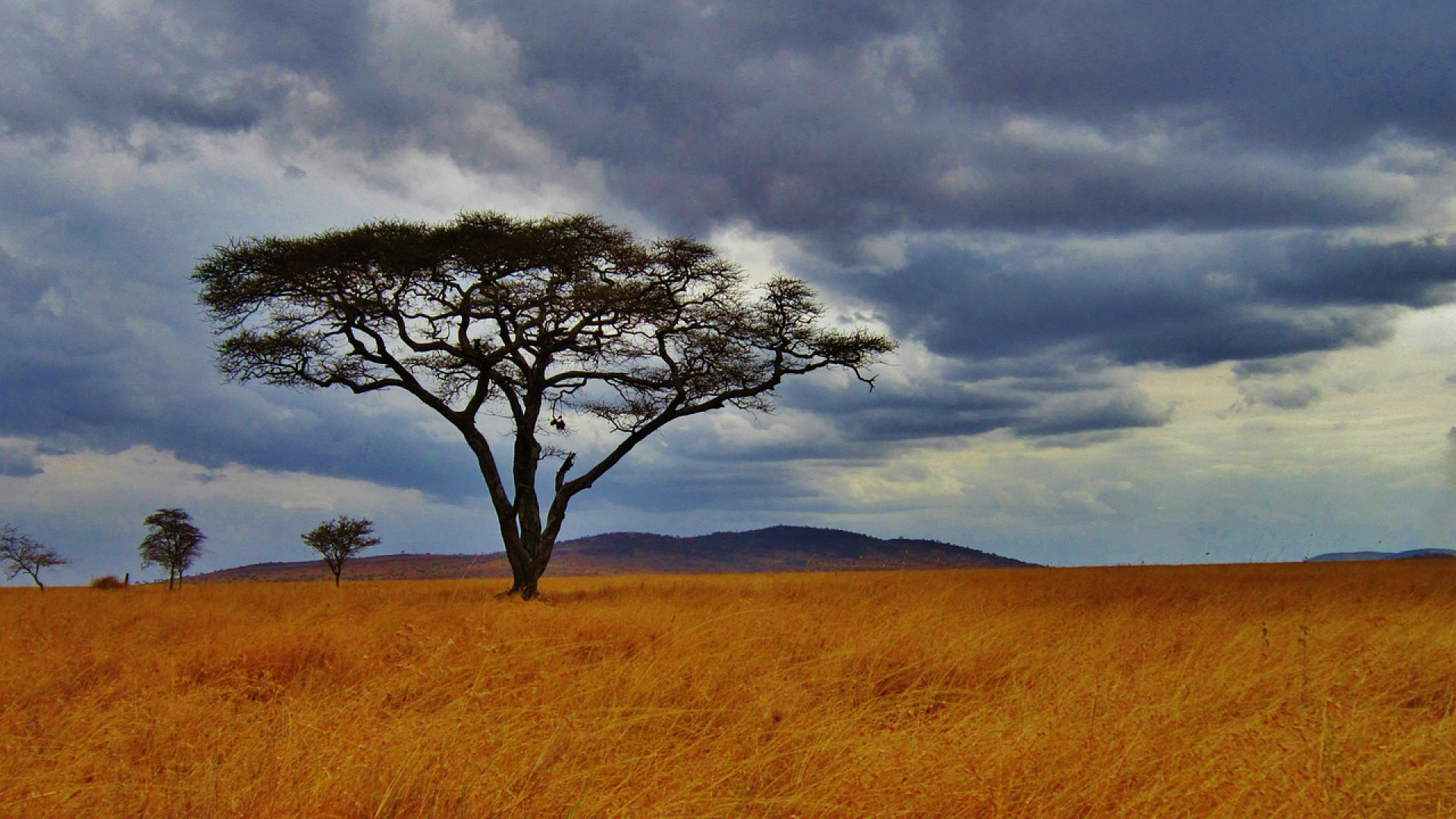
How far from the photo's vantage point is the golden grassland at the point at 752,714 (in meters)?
4.20

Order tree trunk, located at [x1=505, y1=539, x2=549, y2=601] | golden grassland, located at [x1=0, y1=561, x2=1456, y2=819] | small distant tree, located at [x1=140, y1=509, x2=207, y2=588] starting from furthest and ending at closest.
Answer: small distant tree, located at [x1=140, y1=509, x2=207, y2=588]
tree trunk, located at [x1=505, y1=539, x2=549, y2=601]
golden grassland, located at [x1=0, y1=561, x2=1456, y2=819]

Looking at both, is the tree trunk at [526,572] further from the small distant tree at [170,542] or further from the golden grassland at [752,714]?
the small distant tree at [170,542]

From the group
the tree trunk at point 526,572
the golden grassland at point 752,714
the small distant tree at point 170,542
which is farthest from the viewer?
the small distant tree at point 170,542

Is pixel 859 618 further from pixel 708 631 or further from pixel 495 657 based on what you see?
pixel 495 657

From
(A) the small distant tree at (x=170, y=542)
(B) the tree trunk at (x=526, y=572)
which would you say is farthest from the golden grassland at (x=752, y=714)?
(A) the small distant tree at (x=170, y=542)

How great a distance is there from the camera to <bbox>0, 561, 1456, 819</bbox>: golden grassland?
165 inches

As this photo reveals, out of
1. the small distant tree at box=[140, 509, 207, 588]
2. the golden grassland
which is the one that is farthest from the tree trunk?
the small distant tree at box=[140, 509, 207, 588]

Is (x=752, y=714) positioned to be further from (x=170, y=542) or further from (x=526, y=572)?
(x=170, y=542)

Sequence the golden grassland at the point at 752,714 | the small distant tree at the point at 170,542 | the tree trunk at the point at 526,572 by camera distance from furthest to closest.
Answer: the small distant tree at the point at 170,542
the tree trunk at the point at 526,572
the golden grassland at the point at 752,714

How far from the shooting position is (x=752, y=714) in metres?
5.86

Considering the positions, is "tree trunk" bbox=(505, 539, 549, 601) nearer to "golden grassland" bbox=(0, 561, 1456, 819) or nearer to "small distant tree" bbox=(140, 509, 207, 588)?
"golden grassland" bbox=(0, 561, 1456, 819)

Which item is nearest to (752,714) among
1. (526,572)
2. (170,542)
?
(526,572)

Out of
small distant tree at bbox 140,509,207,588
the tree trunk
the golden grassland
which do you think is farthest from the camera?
small distant tree at bbox 140,509,207,588

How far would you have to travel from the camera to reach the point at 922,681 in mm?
7461
